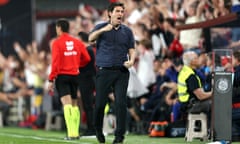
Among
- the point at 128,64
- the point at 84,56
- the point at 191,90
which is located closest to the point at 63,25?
the point at 84,56

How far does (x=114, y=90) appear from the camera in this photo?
51.4ft

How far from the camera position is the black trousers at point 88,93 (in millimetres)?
19587

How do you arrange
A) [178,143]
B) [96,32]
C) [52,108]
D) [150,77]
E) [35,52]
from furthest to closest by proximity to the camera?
[35,52], [52,108], [150,77], [178,143], [96,32]

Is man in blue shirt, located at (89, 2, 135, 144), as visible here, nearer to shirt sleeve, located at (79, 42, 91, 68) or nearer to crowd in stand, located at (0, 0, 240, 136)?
crowd in stand, located at (0, 0, 240, 136)

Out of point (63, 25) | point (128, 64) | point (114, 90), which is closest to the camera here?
point (128, 64)

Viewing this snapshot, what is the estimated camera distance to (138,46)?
2236 cm

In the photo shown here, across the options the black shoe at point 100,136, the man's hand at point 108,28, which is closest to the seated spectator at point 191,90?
the black shoe at point 100,136

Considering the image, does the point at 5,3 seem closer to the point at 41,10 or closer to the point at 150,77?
the point at 41,10

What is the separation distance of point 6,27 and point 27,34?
72 cm

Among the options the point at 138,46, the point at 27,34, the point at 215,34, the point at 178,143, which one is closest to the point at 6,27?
the point at 27,34

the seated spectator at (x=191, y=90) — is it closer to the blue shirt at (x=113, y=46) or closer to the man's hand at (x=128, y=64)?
the blue shirt at (x=113, y=46)

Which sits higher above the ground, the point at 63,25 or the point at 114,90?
the point at 63,25

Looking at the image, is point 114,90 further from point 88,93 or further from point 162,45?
point 162,45

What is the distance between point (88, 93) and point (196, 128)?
2854 millimetres
